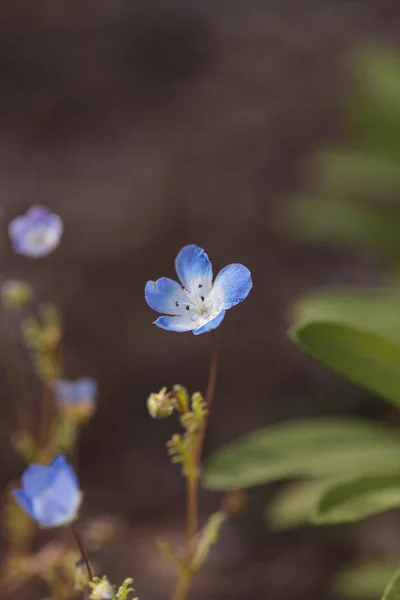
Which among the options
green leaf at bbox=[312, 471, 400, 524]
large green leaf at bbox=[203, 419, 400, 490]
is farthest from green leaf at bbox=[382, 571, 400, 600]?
large green leaf at bbox=[203, 419, 400, 490]

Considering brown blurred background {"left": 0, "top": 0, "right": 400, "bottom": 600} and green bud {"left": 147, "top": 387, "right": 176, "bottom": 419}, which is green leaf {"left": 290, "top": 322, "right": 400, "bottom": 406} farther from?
brown blurred background {"left": 0, "top": 0, "right": 400, "bottom": 600}

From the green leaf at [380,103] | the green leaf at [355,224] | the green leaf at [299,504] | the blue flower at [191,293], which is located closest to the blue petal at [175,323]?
the blue flower at [191,293]

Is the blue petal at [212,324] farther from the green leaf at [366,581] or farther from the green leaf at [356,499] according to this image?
the green leaf at [366,581]

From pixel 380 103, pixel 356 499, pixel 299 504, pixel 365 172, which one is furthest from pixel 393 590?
pixel 380 103

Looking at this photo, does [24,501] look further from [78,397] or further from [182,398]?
[78,397]

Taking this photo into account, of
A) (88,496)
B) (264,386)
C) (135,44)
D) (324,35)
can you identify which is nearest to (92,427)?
(88,496)
